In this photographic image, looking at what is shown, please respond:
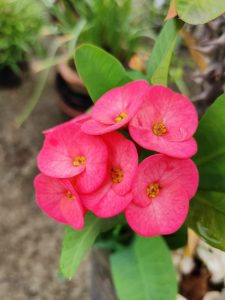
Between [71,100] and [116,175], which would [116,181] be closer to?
[116,175]

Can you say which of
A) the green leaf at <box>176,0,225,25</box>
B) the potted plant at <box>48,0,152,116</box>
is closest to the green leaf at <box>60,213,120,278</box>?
the green leaf at <box>176,0,225,25</box>

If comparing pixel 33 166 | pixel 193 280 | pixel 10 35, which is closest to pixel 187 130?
pixel 193 280

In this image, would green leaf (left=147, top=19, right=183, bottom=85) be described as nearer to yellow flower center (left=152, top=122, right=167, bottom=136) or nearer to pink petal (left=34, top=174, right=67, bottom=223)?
yellow flower center (left=152, top=122, right=167, bottom=136)

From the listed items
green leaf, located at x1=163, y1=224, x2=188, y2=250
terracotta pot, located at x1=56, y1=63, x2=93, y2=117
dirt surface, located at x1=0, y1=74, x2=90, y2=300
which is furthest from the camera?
terracotta pot, located at x1=56, y1=63, x2=93, y2=117

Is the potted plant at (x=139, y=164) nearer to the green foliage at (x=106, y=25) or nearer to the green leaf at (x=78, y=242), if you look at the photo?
the green leaf at (x=78, y=242)

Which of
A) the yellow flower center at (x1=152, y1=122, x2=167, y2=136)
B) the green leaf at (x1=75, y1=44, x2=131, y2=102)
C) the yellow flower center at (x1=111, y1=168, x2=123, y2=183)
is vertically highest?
the green leaf at (x1=75, y1=44, x2=131, y2=102)

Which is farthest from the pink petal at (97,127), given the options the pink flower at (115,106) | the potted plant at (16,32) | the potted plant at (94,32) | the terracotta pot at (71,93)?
the potted plant at (16,32)

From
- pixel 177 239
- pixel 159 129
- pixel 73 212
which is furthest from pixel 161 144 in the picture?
pixel 177 239
